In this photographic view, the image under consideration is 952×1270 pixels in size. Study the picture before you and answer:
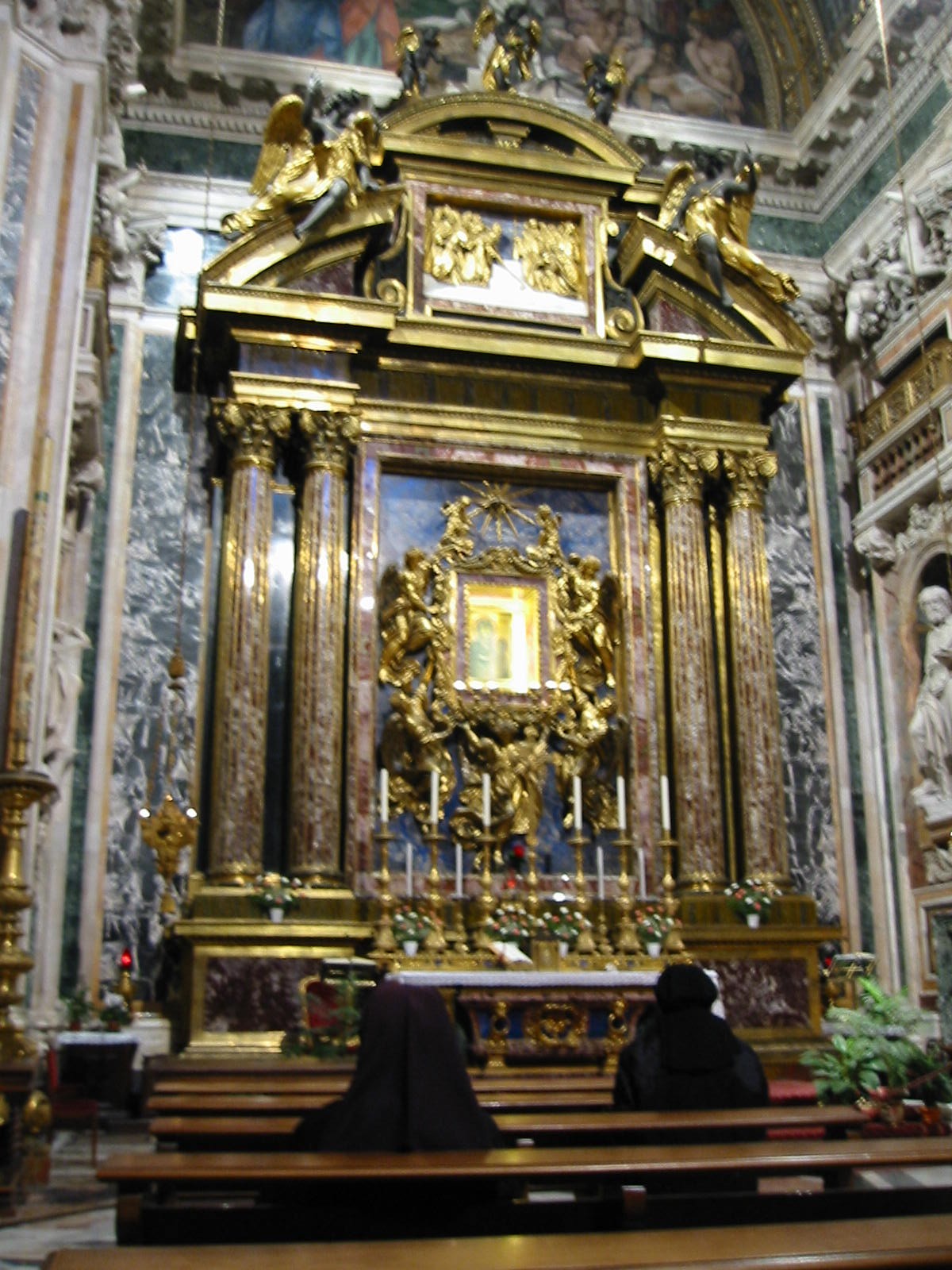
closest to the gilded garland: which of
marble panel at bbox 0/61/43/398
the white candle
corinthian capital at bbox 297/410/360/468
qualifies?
the white candle

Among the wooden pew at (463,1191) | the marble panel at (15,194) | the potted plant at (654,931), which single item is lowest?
the wooden pew at (463,1191)

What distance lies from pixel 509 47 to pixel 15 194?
6263mm

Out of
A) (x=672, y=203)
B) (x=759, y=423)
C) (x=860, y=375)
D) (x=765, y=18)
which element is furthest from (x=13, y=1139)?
(x=765, y=18)

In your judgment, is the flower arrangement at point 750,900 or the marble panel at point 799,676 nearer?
the flower arrangement at point 750,900

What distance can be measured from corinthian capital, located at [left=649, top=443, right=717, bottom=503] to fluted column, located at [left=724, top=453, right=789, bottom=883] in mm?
241

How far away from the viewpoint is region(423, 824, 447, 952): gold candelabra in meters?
9.66

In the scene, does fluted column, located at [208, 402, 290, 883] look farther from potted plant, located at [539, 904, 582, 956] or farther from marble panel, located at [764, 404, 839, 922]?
marble panel, located at [764, 404, 839, 922]

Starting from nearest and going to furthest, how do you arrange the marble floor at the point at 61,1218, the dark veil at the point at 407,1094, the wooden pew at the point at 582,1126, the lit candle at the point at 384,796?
the dark veil at the point at 407,1094
the wooden pew at the point at 582,1126
the marble floor at the point at 61,1218
the lit candle at the point at 384,796

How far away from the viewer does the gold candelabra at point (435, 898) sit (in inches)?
380

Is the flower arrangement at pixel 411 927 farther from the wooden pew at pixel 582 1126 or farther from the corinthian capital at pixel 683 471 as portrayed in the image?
the wooden pew at pixel 582 1126

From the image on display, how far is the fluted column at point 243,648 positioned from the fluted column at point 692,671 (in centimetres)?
354

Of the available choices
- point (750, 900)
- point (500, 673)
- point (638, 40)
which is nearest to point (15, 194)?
point (500, 673)

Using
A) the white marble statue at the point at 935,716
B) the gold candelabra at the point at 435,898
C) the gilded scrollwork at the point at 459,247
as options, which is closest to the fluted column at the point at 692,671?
the white marble statue at the point at 935,716

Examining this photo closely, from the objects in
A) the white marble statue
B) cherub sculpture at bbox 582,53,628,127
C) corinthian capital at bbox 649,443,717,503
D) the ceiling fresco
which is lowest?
the white marble statue
